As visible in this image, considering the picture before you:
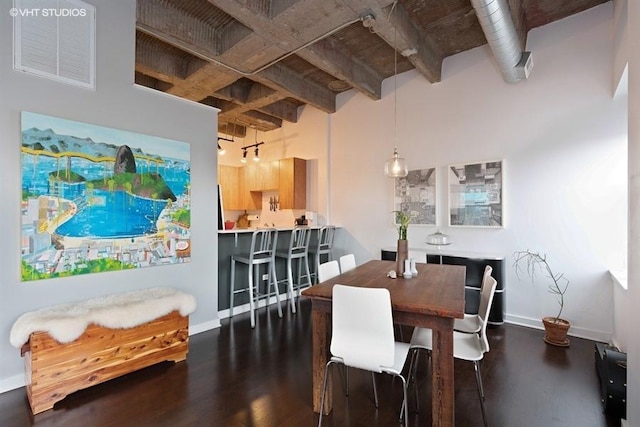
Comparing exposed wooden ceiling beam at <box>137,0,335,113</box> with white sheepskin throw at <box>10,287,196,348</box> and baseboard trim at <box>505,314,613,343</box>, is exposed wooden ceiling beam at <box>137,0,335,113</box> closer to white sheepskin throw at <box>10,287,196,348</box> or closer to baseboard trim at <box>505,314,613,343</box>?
white sheepskin throw at <box>10,287,196,348</box>

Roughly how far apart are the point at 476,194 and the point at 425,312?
2.86m

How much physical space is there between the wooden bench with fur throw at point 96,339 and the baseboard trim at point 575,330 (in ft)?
12.2

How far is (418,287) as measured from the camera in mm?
2188

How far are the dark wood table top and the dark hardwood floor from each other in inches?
32.5

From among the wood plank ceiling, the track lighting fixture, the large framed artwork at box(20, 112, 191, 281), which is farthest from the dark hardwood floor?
the track lighting fixture

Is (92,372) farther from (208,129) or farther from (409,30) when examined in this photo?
(409,30)

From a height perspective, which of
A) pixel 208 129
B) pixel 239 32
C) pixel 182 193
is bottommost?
pixel 182 193

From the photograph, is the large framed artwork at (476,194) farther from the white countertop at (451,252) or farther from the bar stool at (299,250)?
the bar stool at (299,250)

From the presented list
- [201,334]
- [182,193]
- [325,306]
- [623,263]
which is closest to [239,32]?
[182,193]

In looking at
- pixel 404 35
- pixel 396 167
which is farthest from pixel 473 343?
pixel 404 35

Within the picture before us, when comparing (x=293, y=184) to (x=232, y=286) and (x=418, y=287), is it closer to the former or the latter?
(x=232, y=286)

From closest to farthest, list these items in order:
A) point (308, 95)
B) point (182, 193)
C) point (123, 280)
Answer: point (123, 280) → point (182, 193) → point (308, 95)

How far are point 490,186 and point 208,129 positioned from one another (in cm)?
355

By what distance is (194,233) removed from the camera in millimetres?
3568
